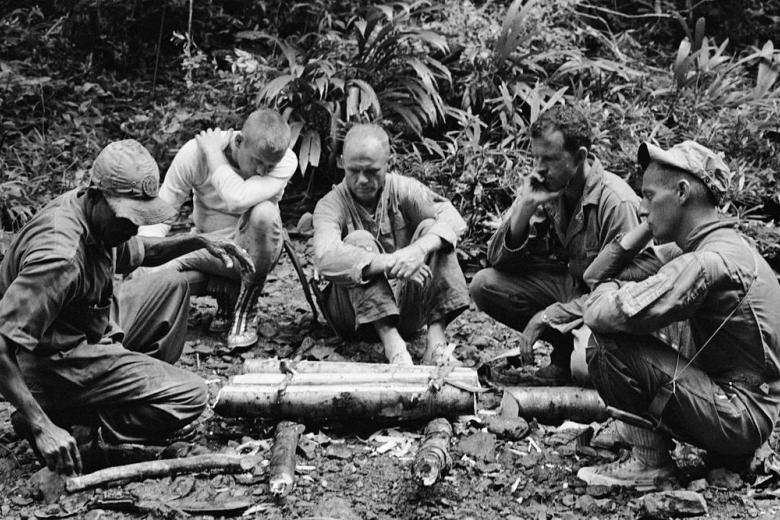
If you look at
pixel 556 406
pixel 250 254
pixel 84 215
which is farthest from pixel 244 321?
pixel 556 406

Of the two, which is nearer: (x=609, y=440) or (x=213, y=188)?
(x=609, y=440)

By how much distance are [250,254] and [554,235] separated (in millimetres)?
2047

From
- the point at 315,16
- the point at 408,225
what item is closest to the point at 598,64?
the point at 315,16

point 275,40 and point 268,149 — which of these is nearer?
point 268,149

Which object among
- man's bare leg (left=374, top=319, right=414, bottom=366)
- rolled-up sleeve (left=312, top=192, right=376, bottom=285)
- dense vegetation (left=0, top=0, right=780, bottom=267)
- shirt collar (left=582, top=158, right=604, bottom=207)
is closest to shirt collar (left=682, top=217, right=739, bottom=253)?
shirt collar (left=582, top=158, right=604, bottom=207)

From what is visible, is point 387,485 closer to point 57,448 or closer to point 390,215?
point 57,448

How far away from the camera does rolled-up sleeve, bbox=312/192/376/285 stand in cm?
562

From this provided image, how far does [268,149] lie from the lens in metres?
6.05

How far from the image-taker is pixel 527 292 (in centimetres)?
582

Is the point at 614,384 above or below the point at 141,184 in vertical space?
below

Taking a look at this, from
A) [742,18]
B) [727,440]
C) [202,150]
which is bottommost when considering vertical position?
[727,440]

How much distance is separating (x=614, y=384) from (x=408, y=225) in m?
2.26

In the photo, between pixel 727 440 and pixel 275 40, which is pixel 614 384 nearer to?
pixel 727 440

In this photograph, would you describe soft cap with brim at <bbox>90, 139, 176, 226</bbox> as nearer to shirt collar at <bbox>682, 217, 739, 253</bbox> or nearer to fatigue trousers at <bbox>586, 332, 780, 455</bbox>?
fatigue trousers at <bbox>586, 332, 780, 455</bbox>
